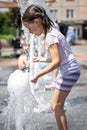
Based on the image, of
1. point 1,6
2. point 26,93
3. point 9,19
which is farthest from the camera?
point 9,19

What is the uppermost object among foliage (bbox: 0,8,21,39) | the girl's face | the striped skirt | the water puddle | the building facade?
the girl's face

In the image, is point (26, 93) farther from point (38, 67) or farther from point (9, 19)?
point (9, 19)

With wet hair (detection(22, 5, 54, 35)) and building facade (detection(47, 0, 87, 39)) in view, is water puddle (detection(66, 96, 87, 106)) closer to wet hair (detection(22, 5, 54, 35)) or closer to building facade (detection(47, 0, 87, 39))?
wet hair (detection(22, 5, 54, 35))

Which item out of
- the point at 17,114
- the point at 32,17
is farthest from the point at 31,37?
the point at 32,17

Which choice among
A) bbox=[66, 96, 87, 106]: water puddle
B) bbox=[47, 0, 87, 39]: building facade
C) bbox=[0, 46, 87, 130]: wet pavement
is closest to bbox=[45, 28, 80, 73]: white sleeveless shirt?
bbox=[0, 46, 87, 130]: wet pavement

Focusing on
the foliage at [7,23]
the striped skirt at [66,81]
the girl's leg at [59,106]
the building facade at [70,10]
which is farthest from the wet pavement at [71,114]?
the building facade at [70,10]

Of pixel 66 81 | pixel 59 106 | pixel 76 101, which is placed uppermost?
pixel 66 81

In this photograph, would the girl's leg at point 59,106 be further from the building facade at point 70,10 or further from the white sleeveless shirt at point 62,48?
the building facade at point 70,10

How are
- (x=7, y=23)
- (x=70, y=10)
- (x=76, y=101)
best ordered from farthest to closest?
(x=70, y=10) < (x=7, y=23) < (x=76, y=101)

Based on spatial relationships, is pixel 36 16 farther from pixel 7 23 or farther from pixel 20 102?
pixel 7 23

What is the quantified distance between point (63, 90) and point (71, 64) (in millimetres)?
264

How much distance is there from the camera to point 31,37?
7953 mm

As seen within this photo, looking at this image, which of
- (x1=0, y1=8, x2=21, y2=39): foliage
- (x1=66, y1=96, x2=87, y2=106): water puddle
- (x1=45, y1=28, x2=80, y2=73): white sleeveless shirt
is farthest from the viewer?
(x1=0, y1=8, x2=21, y2=39): foliage

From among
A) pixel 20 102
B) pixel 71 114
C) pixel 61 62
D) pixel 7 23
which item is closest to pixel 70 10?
pixel 7 23
